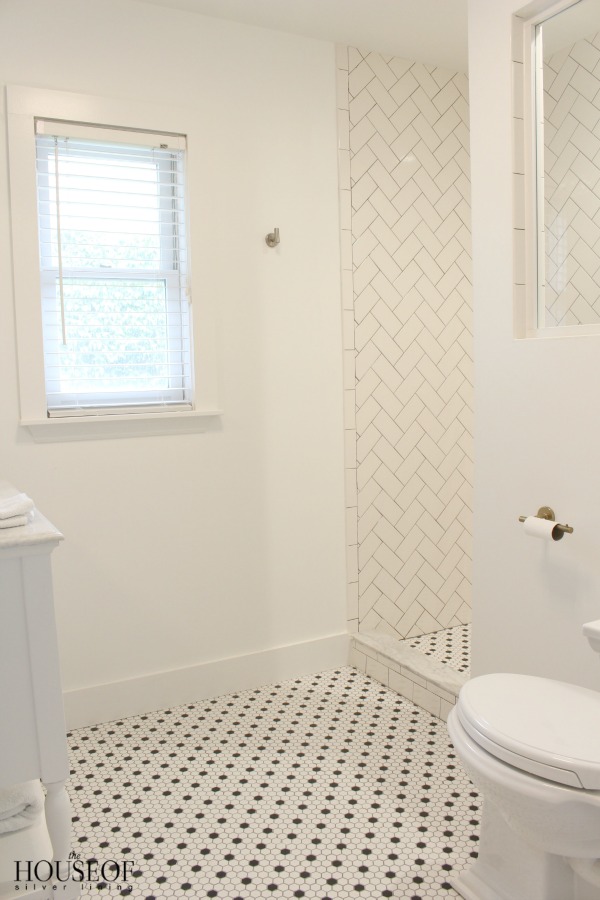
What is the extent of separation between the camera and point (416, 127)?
3.31 metres

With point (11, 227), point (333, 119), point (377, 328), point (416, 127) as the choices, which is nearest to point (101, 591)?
point (11, 227)

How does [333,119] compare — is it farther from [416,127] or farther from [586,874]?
[586,874]

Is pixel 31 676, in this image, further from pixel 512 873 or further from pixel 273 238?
pixel 273 238

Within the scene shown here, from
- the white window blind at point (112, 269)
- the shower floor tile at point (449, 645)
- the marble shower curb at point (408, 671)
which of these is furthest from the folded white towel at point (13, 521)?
the shower floor tile at point (449, 645)

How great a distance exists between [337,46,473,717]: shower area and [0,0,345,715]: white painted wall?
9 cm

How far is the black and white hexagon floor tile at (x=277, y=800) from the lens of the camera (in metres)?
1.94

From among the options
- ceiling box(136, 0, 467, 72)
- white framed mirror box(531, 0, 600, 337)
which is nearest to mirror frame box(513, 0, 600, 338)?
white framed mirror box(531, 0, 600, 337)

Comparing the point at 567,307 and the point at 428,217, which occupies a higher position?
the point at 428,217

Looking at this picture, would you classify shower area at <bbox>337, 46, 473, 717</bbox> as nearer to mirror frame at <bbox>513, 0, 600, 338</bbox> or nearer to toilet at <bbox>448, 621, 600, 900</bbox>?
mirror frame at <bbox>513, 0, 600, 338</bbox>

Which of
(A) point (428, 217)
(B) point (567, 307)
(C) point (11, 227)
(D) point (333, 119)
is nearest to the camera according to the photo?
(B) point (567, 307)

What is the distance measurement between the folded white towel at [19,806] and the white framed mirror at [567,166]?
174cm

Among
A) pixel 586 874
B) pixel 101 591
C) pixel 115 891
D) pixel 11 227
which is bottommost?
pixel 115 891

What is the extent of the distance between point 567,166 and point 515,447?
77 cm

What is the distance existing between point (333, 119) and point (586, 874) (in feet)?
8.95
